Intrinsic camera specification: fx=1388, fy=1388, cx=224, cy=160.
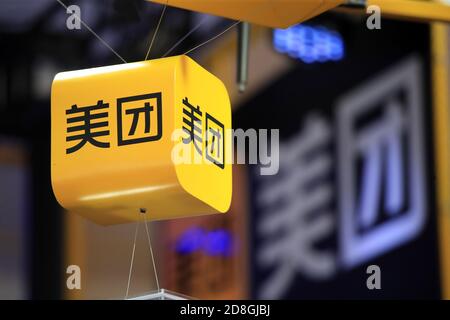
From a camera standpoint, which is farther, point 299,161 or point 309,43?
point 309,43

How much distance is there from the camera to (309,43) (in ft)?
36.6

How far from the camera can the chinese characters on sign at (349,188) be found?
428 inches

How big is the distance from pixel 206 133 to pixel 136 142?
15.5 inches

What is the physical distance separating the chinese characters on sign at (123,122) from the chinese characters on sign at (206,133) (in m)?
0.14

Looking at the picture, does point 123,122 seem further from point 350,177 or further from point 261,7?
point 350,177

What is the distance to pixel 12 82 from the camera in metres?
11.0

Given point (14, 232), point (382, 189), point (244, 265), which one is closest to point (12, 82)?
point (14, 232)

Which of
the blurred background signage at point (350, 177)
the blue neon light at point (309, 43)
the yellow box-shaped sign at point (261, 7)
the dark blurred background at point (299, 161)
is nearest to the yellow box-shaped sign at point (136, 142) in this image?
the yellow box-shaped sign at point (261, 7)

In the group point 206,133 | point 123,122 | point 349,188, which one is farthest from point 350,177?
point 123,122

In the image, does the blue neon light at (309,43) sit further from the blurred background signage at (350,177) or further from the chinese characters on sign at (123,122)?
the chinese characters on sign at (123,122)
